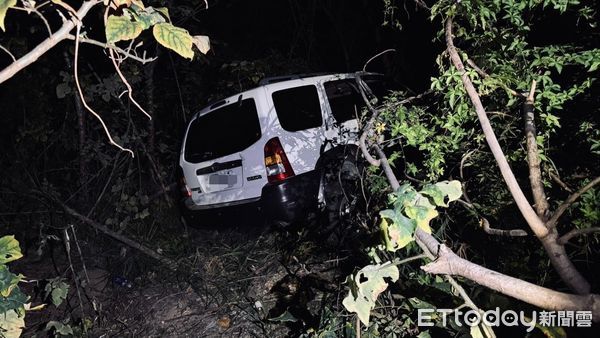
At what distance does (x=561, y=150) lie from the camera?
2830mm

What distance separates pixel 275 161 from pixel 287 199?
0.41 metres

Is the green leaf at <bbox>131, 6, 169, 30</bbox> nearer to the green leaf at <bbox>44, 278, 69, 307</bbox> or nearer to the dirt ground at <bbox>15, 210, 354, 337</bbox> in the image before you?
the dirt ground at <bbox>15, 210, 354, 337</bbox>

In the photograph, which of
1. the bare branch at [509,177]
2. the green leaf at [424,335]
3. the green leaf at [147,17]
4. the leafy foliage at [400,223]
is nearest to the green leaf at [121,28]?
the green leaf at [147,17]

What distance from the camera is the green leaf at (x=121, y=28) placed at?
1.44 metres

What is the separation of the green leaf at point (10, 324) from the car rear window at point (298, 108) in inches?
109

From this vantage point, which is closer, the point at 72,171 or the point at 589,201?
the point at 589,201

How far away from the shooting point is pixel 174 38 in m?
1.53

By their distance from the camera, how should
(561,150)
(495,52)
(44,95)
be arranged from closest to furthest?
(495,52), (561,150), (44,95)

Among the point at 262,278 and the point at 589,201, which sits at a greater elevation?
the point at 589,201

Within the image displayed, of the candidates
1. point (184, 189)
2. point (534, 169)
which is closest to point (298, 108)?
point (184, 189)

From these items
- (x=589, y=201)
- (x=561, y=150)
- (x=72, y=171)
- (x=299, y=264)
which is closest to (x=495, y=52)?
(x=561, y=150)

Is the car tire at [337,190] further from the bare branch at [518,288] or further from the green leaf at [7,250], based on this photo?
the green leaf at [7,250]

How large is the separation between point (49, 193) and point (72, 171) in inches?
48.1

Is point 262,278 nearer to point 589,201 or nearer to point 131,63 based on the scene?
point 589,201
